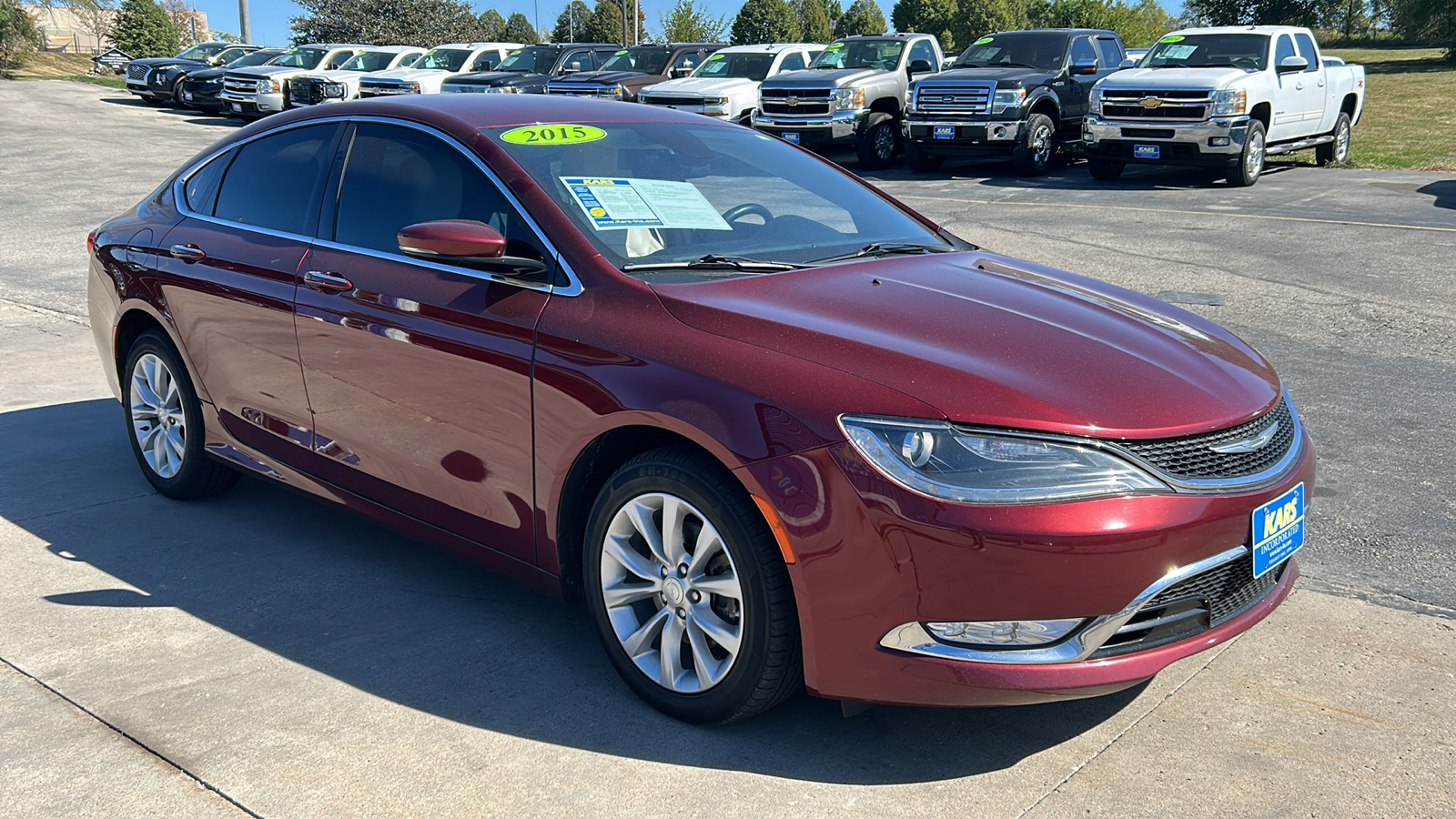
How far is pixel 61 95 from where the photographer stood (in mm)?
36188

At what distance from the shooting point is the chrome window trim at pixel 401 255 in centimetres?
367

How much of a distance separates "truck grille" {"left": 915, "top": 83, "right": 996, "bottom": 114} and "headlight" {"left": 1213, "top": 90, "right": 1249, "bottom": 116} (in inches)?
135

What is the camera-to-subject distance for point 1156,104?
52.9 ft

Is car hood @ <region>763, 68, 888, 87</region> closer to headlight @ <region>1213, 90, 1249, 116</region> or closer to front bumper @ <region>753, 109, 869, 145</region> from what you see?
front bumper @ <region>753, 109, 869, 145</region>

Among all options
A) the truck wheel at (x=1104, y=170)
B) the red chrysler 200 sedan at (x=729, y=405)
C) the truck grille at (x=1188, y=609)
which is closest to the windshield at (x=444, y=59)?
the truck wheel at (x=1104, y=170)

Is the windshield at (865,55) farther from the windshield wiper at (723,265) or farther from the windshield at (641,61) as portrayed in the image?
the windshield wiper at (723,265)

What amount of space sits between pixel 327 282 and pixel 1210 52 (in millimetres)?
15456

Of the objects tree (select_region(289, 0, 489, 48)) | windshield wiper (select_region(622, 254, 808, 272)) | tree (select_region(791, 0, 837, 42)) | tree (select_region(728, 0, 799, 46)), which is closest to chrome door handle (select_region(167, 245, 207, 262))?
windshield wiper (select_region(622, 254, 808, 272))

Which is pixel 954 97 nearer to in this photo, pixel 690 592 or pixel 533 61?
pixel 533 61

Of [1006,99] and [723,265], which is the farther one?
[1006,99]

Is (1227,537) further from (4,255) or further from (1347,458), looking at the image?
(4,255)

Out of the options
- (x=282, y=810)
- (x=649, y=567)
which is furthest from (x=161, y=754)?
(x=649, y=567)

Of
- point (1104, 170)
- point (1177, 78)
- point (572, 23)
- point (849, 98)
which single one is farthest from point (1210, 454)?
point (572, 23)

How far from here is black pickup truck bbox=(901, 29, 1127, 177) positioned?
18.2 m
